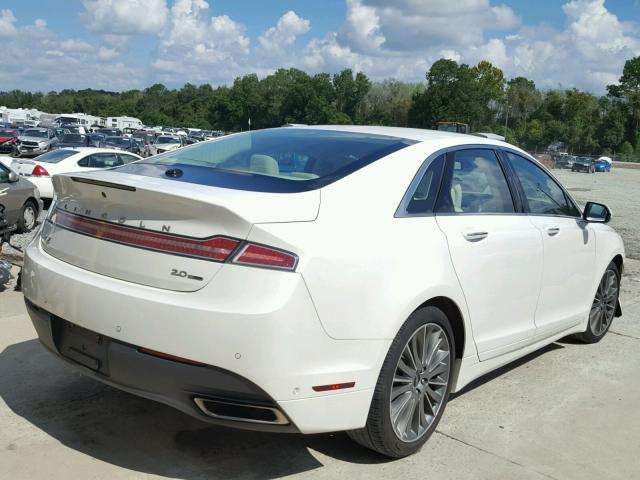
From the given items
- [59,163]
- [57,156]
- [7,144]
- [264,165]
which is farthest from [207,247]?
[7,144]

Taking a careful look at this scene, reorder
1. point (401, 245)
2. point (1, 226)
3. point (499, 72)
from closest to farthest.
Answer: point (401, 245)
point (1, 226)
point (499, 72)

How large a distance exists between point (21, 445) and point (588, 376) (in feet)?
12.6

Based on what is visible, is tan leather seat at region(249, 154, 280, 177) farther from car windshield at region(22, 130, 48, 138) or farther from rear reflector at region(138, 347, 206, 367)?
car windshield at region(22, 130, 48, 138)

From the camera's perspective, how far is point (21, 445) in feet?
11.0

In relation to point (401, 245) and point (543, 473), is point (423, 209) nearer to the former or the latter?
point (401, 245)

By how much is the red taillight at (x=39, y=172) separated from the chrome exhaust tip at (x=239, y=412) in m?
14.2

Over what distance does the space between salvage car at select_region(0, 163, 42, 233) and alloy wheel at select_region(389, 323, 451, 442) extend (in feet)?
27.5

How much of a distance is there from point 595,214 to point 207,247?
11.7 ft

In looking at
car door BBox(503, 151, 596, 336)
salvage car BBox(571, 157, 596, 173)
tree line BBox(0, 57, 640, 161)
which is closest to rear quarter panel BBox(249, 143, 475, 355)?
car door BBox(503, 151, 596, 336)

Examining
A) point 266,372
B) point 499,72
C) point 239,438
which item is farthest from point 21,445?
point 499,72

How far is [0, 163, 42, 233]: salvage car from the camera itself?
1042 centimetres

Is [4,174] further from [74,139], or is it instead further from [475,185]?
[74,139]

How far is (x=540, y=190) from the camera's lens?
15.6ft

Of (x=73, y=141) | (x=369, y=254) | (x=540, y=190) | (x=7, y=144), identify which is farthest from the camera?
(x=7, y=144)
